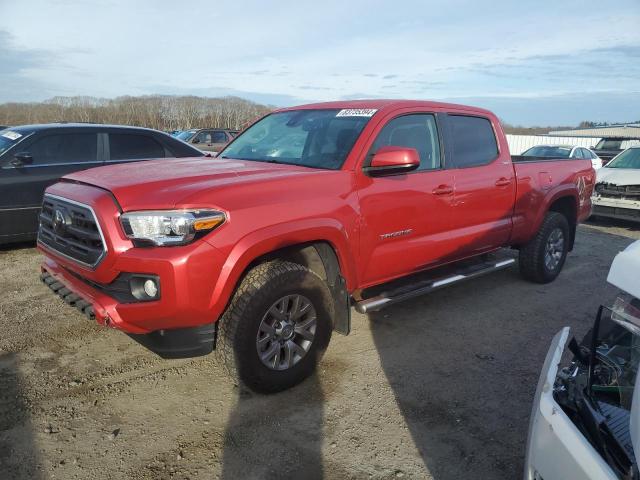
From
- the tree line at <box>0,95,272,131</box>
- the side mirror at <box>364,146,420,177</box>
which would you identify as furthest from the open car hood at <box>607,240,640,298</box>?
the tree line at <box>0,95,272,131</box>

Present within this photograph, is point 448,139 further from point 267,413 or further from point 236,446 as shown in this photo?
point 236,446

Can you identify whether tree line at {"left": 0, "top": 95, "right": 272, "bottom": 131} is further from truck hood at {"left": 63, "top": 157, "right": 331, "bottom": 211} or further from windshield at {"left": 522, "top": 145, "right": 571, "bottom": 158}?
truck hood at {"left": 63, "top": 157, "right": 331, "bottom": 211}

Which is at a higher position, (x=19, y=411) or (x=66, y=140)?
(x=66, y=140)

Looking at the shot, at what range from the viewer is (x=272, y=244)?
2965mm

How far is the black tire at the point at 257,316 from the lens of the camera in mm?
2949

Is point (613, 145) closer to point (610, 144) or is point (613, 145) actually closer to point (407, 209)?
point (610, 144)

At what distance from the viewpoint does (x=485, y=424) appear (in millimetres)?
2990

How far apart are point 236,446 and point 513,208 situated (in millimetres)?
3693

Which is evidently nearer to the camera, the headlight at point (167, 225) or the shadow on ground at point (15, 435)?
the shadow on ground at point (15, 435)

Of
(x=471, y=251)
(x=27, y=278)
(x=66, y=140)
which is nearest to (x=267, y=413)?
(x=471, y=251)

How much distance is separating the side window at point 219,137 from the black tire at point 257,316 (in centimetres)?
1785

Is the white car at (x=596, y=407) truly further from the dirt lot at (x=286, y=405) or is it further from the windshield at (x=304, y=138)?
the windshield at (x=304, y=138)

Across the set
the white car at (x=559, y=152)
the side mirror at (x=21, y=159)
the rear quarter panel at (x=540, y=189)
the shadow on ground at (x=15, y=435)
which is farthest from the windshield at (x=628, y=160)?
the shadow on ground at (x=15, y=435)

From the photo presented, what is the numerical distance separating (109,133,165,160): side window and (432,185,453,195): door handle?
4.58 m
